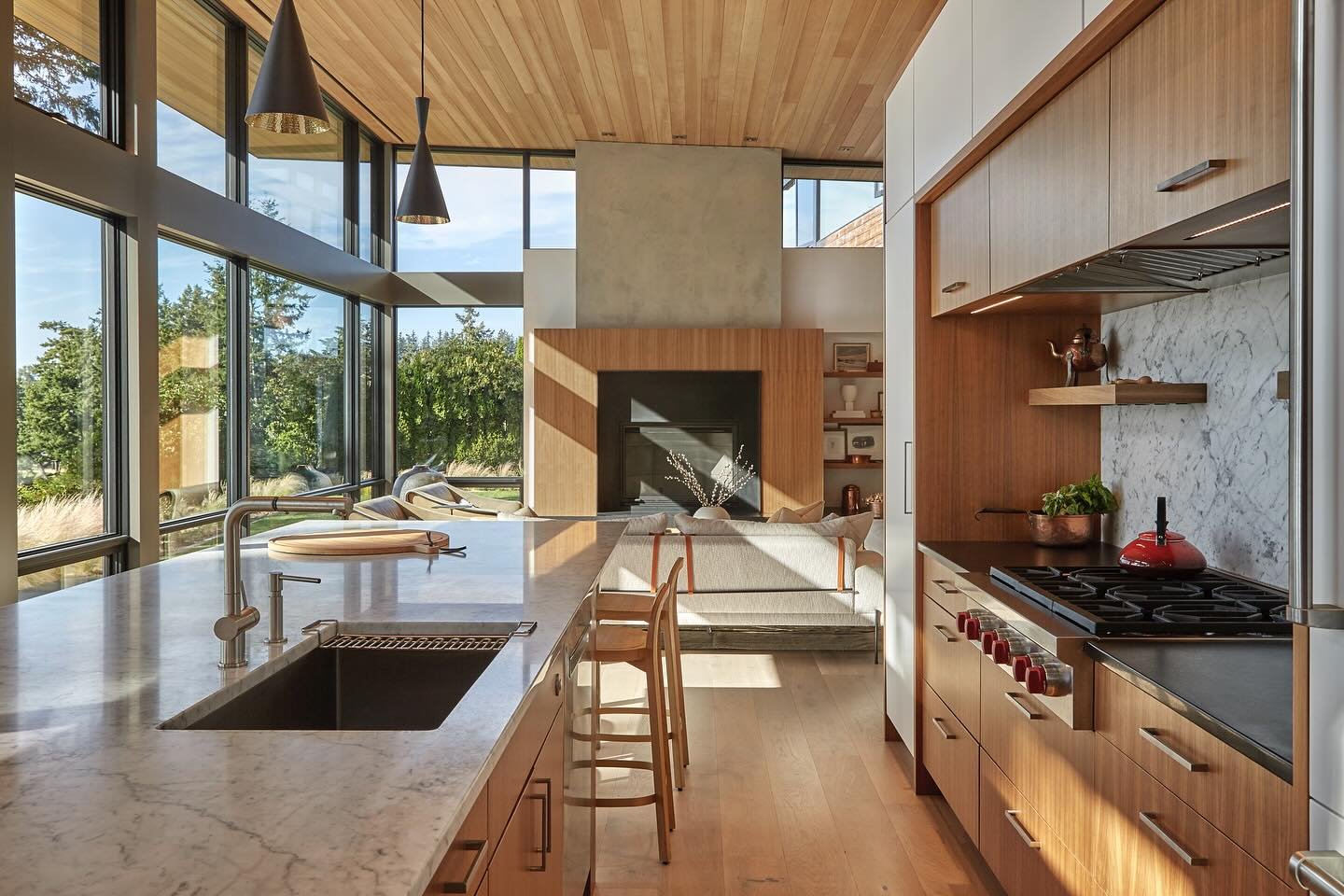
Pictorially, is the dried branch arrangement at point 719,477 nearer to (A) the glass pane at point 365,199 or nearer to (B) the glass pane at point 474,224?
(B) the glass pane at point 474,224

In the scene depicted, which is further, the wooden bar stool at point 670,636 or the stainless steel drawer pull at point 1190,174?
the wooden bar stool at point 670,636

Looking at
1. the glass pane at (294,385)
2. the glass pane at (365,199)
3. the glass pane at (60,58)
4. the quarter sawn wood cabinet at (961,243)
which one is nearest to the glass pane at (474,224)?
the glass pane at (365,199)

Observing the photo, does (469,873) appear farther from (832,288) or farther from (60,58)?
(832,288)

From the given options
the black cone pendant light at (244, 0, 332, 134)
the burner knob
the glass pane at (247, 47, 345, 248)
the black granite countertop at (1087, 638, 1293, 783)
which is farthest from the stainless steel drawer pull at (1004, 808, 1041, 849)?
the glass pane at (247, 47, 345, 248)

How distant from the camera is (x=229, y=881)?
0.82m

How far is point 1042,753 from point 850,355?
22.1 ft

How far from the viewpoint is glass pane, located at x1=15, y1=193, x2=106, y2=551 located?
4.19 m

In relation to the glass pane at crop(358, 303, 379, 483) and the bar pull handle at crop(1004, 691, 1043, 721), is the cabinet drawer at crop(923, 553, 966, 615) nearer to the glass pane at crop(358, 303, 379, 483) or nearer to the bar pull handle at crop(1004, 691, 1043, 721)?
the bar pull handle at crop(1004, 691, 1043, 721)

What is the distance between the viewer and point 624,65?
244 inches

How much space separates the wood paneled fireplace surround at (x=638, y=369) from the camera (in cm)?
812

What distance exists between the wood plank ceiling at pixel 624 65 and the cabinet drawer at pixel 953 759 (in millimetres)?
3874

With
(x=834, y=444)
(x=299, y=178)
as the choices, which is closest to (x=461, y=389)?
(x=299, y=178)

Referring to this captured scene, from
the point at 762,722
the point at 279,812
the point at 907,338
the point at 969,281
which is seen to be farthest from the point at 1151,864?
the point at 762,722

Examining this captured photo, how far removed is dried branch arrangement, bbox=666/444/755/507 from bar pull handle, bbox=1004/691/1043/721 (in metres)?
5.78
